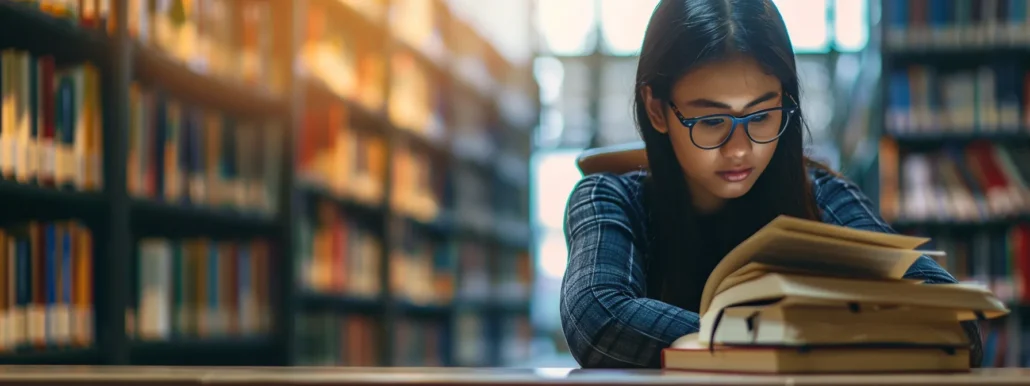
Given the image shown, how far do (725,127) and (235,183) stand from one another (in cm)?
211

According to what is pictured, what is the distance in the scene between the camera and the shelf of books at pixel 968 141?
12.9 feet

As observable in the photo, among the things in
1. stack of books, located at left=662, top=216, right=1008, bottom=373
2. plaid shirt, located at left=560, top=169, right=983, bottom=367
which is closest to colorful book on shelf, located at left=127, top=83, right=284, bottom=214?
plaid shirt, located at left=560, top=169, right=983, bottom=367

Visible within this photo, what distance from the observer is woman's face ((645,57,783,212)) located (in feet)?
4.48

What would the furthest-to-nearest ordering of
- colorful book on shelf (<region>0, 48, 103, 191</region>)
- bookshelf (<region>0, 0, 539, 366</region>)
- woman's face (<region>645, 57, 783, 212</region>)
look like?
bookshelf (<region>0, 0, 539, 366</region>)
colorful book on shelf (<region>0, 48, 103, 191</region>)
woman's face (<region>645, 57, 783, 212</region>)

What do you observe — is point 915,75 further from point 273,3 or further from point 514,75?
point 514,75

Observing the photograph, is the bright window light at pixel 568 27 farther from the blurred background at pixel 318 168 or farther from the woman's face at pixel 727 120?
the woman's face at pixel 727 120

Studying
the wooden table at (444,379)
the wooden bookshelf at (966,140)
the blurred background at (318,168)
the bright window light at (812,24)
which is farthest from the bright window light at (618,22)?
the wooden table at (444,379)

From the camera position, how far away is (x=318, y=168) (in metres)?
3.77

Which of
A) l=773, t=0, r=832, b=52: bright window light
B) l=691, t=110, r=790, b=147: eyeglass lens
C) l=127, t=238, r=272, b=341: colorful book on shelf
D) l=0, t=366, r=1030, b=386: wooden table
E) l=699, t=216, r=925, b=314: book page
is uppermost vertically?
l=773, t=0, r=832, b=52: bright window light

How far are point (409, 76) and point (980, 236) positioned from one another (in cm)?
243

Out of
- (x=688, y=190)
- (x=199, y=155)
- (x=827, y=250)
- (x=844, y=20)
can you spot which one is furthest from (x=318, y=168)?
(x=844, y=20)

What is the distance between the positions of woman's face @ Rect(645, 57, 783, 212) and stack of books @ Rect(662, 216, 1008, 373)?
379 millimetres

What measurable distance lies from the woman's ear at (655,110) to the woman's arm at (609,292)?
11cm

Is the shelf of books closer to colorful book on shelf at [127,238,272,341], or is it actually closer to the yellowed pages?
colorful book on shelf at [127,238,272,341]
